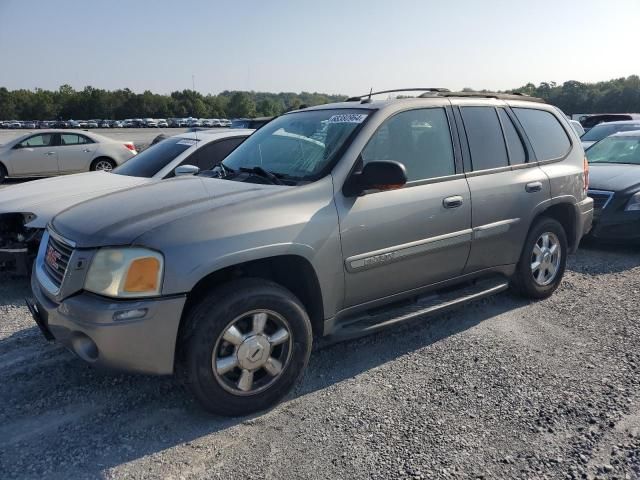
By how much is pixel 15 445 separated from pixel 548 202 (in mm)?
4422

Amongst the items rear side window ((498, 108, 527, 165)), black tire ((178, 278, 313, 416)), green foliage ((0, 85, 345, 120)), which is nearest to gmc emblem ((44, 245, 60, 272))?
black tire ((178, 278, 313, 416))

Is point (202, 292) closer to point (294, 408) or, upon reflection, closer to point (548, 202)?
point (294, 408)

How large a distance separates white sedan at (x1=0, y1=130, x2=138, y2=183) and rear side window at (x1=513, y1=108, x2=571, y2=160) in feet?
39.3

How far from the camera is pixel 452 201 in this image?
3959 mm

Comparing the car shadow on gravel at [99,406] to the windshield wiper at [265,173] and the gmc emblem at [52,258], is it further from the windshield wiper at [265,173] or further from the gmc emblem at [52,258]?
the windshield wiper at [265,173]

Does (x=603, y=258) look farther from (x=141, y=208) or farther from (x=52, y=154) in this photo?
(x=52, y=154)

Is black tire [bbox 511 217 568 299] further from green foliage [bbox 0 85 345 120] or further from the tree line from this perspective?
green foliage [bbox 0 85 345 120]

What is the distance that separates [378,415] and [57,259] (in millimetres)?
2143

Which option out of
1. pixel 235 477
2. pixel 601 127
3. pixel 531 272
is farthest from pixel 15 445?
pixel 601 127

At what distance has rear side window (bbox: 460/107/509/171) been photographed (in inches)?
Result: 169

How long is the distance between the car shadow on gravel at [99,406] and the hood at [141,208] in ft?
3.41

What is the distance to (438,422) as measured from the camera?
3.06 m

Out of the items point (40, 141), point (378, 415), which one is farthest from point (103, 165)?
point (378, 415)

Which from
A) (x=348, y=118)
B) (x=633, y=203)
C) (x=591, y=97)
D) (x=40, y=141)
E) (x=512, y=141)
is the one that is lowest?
(x=633, y=203)
